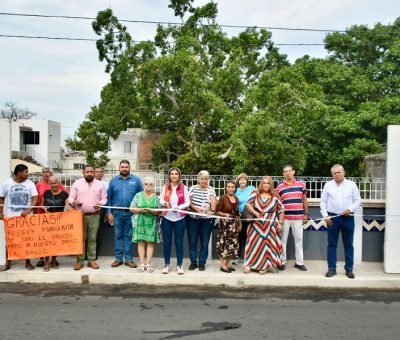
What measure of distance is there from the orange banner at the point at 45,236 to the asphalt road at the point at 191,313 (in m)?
0.65

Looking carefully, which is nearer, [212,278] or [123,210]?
[212,278]

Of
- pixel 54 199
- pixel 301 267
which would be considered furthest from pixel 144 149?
pixel 301 267

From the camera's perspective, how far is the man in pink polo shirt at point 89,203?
25.8ft

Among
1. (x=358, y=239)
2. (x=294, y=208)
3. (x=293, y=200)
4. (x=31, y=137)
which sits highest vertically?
(x=31, y=137)

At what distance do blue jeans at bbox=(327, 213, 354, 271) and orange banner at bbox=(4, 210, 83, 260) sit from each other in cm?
418

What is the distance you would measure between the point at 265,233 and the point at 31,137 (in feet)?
134

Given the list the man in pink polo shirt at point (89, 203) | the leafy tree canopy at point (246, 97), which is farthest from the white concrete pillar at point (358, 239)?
the leafy tree canopy at point (246, 97)

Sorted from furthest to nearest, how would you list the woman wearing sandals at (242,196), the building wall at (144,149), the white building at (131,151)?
the building wall at (144,149)
the white building at (131,151)
the woman wearing sandals at (242,196)

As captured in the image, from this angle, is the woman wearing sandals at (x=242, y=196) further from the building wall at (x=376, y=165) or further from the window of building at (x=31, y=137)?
the window of building at (x=31, y=137)

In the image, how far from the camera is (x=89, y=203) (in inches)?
310

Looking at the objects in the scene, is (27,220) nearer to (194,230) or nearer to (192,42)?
(194,230)

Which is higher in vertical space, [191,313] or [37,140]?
[37,140]

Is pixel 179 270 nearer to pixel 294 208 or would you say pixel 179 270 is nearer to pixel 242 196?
pixel 242 196

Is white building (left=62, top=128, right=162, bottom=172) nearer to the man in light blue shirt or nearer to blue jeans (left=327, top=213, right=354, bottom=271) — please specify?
the man in light blue shirt
